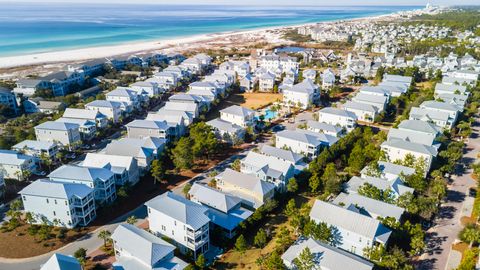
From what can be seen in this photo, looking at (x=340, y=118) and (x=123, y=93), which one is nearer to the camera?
(x=340, y=118)

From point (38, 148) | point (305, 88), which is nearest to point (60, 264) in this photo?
point (38, 148)

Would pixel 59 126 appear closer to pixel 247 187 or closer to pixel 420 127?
pixel 247 187

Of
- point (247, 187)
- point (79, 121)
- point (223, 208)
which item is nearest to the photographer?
point (223, 208)

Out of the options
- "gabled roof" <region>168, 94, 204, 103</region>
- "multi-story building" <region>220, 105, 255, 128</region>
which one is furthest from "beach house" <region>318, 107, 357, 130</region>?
"gabled roof" <region>168, 94, 204, 103</region>

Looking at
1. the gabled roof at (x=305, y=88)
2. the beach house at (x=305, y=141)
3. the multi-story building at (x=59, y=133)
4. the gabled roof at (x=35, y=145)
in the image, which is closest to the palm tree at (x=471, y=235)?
the beach house at (x=305, y=141)

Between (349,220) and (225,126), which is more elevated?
(225,126)

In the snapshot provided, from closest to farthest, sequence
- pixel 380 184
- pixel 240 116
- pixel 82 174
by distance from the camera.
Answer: pixel 82 174 < pixel 380 184 < pixel 240 116
